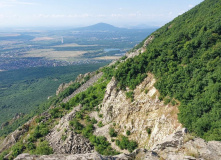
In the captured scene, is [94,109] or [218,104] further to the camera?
[94,109]

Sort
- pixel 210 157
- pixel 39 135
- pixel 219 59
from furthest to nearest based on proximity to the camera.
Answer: pixel 39 135, pixel 219 59, pixel 210 157

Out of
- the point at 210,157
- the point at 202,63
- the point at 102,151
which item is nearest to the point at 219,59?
the point at 202,63

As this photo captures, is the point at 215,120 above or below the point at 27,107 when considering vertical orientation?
above

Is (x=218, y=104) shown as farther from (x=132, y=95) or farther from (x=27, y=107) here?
(x=27, y=107)

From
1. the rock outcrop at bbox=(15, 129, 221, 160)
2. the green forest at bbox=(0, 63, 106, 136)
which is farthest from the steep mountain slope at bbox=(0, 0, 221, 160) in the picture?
the green forest at bbox=(0, 63, 106, 136)

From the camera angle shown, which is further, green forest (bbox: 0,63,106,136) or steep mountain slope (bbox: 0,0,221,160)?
green forest (bbox: 0,63,106,136)

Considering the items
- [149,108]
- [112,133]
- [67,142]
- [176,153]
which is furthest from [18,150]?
[176,153]

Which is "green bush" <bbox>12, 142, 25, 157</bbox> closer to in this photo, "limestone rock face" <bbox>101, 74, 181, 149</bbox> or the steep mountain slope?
the steep mountain slope
